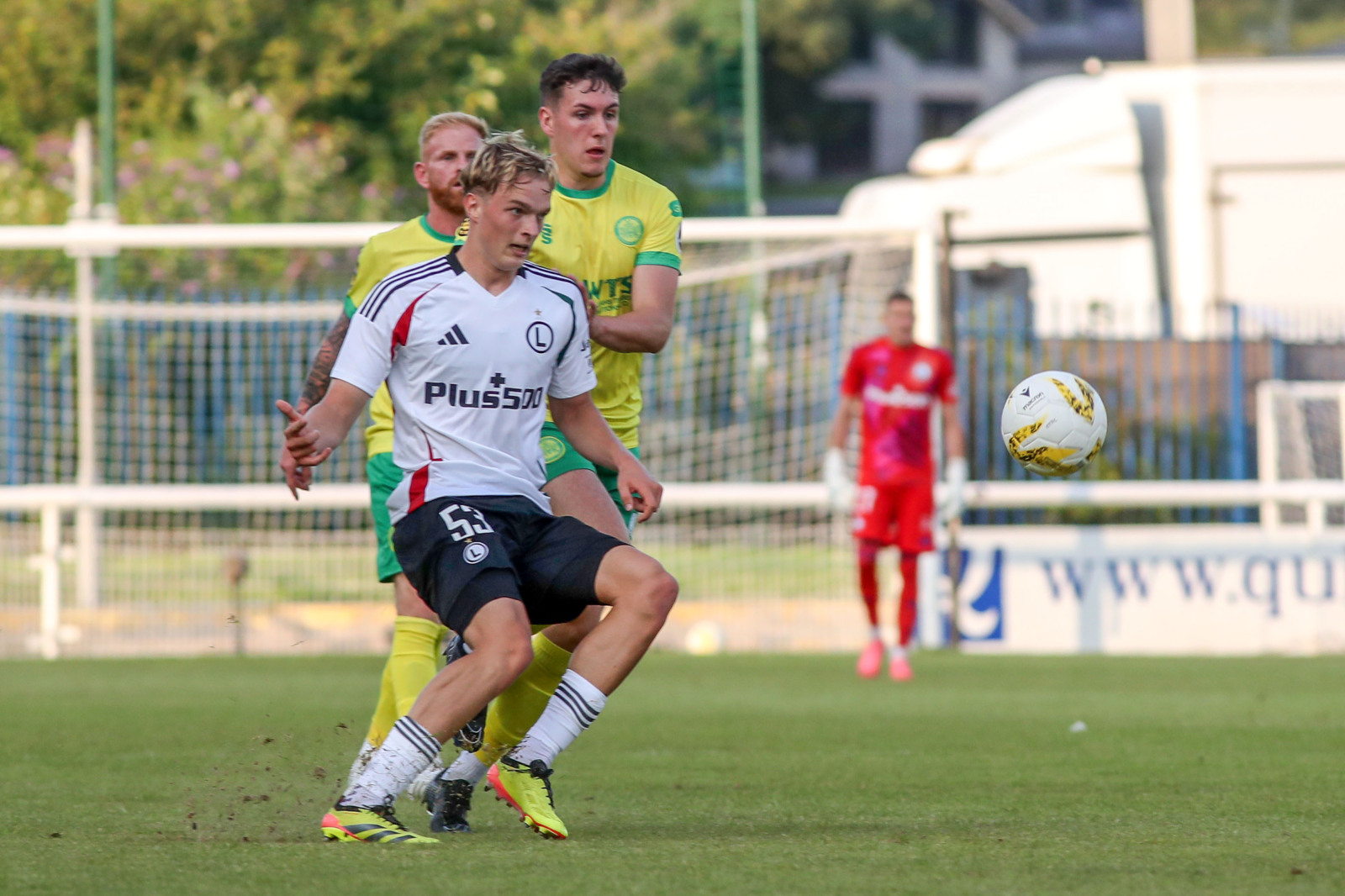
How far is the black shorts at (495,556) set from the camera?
15.8ft

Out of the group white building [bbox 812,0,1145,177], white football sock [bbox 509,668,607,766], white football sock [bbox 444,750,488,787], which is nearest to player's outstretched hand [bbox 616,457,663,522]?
white football sock [bbox 509,668,607,766]

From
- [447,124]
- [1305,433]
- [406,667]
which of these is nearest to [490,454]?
[406,667]

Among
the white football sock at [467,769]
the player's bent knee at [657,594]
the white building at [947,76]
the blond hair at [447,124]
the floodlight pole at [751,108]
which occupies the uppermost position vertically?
the white building at [947,76]

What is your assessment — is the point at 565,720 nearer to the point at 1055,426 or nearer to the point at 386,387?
the point at 386,387

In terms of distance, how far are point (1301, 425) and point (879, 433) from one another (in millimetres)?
4830

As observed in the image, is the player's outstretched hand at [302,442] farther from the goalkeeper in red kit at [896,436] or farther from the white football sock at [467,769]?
the goalkeeper in red kit at [896,436]

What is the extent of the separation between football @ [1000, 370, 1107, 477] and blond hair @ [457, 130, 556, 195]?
1897mm

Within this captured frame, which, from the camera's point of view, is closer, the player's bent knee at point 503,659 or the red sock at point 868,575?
the player's bent knee at point 503,659

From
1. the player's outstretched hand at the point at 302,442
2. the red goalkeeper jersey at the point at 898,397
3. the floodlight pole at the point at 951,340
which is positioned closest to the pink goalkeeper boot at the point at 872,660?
the red goalkeeper jersey at the point at 898,397

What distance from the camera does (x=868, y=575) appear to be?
11531 mm

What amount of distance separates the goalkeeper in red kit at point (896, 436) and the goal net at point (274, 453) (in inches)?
61.1

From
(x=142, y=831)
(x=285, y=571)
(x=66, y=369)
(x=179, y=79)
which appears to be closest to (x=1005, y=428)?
Result: (x=142, y=831)

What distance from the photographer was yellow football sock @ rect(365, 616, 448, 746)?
5.80 metres

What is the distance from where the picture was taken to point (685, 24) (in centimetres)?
3934
